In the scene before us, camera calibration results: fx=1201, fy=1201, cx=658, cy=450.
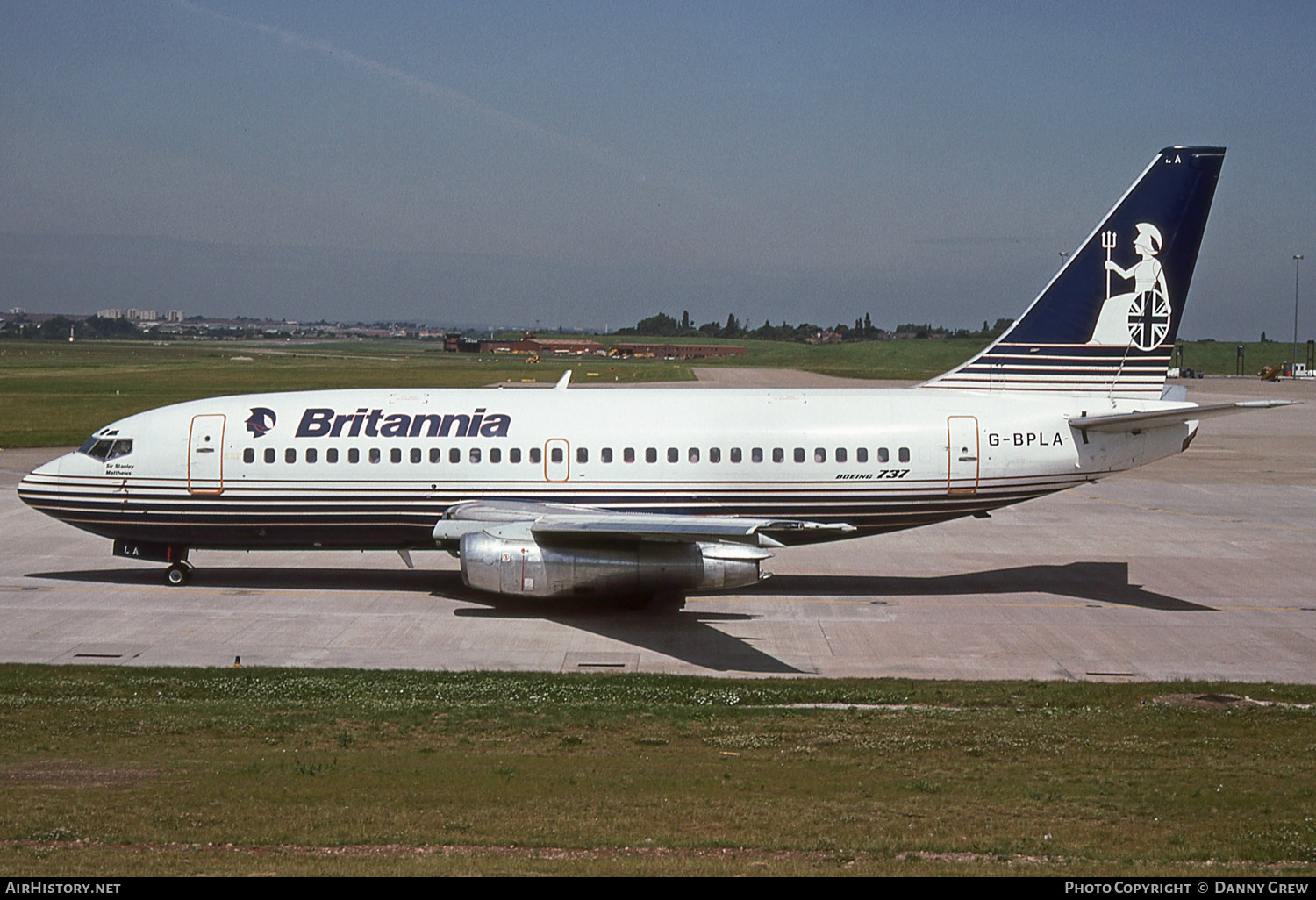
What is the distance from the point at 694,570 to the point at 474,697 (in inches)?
242

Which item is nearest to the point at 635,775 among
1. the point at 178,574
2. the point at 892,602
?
the point at 892,602

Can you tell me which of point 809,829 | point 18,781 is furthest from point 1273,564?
point 18,781

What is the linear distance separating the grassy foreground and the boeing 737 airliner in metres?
6.49

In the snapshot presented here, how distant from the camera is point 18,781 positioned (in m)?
13.2

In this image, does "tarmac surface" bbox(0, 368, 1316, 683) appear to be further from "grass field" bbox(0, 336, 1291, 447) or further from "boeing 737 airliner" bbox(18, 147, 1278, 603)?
"grass field" bbox(0, 336, 1291, 447)

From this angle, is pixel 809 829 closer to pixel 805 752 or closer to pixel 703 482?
pixel 805 752

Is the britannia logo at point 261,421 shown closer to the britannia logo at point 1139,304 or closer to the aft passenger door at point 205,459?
the aft passenger door at point 205,459

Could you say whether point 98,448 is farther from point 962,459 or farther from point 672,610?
point 962,459

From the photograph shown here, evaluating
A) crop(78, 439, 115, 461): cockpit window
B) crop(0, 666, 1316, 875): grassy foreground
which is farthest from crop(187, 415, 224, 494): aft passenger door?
crop(0, 666, 1316, 875): grassy foreground

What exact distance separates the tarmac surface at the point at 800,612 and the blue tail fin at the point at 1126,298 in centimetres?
492

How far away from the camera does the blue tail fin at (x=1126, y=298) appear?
26.1 meters

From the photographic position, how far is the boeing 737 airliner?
25.4 metres

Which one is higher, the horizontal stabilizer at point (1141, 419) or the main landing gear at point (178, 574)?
the horizontal stabilizer at point (1141, 419)

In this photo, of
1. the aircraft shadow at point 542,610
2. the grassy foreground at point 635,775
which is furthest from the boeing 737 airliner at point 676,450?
the grassy foreground at point 635,775
